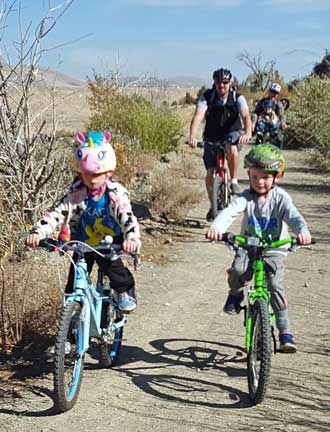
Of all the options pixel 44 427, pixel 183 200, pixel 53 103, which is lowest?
pixel 44 427

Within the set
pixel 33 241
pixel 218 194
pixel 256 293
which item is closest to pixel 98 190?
pixel 33 241

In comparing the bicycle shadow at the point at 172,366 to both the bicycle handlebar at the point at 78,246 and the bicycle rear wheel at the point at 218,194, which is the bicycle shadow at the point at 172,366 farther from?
the bicycle rear wheel at the point at 218,194

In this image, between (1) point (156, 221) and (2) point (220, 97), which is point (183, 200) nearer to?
(1) point (156, 221)

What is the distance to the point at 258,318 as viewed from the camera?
5281 mm

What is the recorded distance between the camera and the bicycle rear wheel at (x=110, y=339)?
575 centimetres

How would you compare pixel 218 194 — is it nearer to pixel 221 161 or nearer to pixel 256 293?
pixel 221 161

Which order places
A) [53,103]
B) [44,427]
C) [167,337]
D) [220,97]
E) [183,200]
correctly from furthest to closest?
1. [183,200]
2. [220,97]
3. [53,103]
4. [167,337]
5. [44,427]

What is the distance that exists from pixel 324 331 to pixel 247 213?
1599 mm

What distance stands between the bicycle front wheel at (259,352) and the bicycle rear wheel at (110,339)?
3.38 ft

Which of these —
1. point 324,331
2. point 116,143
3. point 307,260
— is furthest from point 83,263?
point 116,143

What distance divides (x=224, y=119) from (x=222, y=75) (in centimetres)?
64

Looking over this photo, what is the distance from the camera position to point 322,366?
5953 mm

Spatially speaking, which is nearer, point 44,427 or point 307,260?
point 44,427

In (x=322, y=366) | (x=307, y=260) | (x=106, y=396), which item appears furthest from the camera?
(x=307, y=260)
